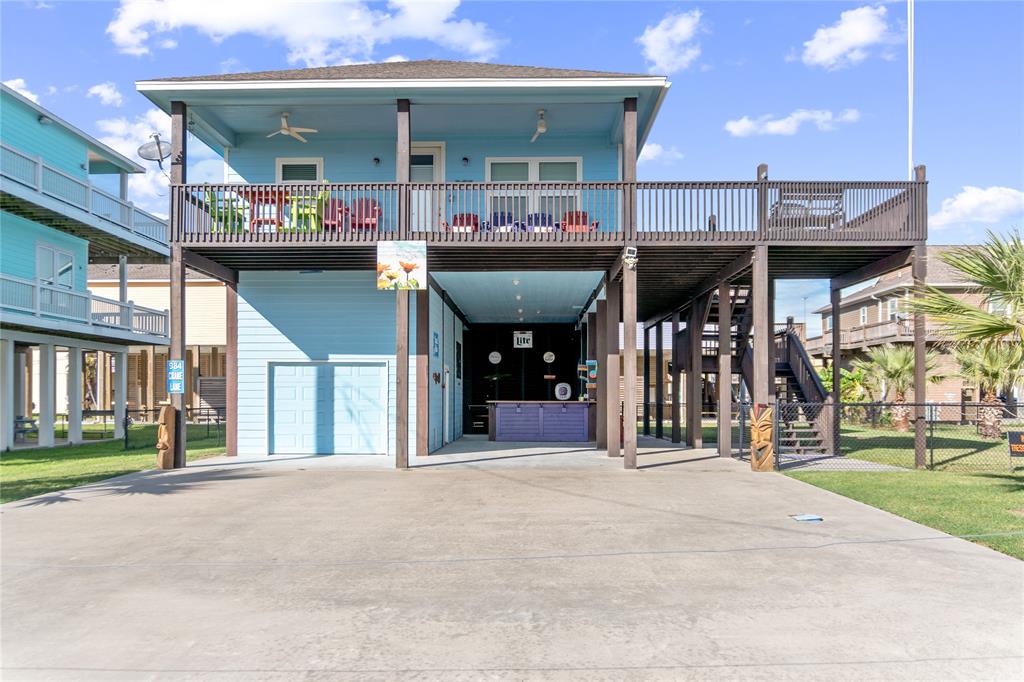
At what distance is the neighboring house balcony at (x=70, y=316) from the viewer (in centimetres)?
1702

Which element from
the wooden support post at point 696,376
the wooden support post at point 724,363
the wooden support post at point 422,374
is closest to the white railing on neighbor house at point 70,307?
the wooden support post at point 422,374

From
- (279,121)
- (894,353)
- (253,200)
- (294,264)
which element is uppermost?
(279,121)

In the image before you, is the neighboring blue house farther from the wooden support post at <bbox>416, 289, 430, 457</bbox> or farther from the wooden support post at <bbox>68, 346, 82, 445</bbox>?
the wooden support post at <bbox>416, 289, 430, 457</bbox>

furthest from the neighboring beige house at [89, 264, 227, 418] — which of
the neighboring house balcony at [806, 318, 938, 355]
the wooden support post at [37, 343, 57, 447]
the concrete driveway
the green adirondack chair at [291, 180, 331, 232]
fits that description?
the neighboring house balcony at [806, 318, 938, 355]

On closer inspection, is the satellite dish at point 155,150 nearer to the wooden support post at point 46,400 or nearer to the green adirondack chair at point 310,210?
the green adirondack chair at point 310,210

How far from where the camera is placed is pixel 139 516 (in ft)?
27.2

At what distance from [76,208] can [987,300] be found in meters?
21.4

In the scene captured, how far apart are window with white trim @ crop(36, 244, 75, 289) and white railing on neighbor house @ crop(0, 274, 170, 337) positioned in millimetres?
897

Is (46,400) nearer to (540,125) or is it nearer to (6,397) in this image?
(6,397)

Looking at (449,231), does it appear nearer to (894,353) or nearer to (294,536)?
(294,536)

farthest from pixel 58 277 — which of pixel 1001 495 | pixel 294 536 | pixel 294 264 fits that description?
pixel 1001 495

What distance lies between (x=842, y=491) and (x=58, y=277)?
21625mm

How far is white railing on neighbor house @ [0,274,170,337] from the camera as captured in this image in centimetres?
1711

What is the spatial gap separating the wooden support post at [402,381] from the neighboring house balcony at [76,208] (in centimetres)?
1093
